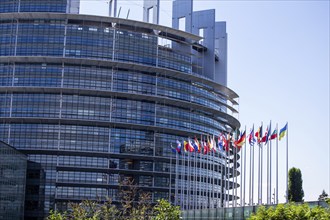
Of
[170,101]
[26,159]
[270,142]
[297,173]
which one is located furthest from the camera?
[170,101]

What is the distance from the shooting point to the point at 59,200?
127 m

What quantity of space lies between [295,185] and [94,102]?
4619cm

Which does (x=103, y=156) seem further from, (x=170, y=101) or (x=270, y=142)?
(x=270, y=142)

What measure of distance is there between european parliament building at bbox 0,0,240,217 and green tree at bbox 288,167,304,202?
23318 millimetres

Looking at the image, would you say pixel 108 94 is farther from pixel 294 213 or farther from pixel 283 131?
pixel 294 213

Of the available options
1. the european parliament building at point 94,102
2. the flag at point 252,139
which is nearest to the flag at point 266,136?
the flag at point 252,139

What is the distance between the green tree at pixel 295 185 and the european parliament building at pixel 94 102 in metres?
23.3

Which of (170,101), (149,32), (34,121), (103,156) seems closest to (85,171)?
(103,156)

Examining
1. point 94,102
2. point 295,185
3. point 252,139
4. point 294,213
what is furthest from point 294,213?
point 94,102

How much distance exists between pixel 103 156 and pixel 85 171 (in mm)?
4839

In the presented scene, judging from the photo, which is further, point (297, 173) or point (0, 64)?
point (0, 64)

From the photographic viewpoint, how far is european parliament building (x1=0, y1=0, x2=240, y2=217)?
12838 centimetres

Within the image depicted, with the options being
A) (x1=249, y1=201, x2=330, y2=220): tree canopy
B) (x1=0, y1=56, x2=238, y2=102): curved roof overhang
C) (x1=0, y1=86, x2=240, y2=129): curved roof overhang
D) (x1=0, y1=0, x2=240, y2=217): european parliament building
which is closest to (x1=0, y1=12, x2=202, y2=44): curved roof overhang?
(x1=0, y1=0, x2=240, y2=217): european parliament building

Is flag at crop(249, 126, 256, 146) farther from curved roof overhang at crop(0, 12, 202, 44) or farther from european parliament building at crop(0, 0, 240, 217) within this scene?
curved roof overhang at crop(0, 12, 202, 44)
